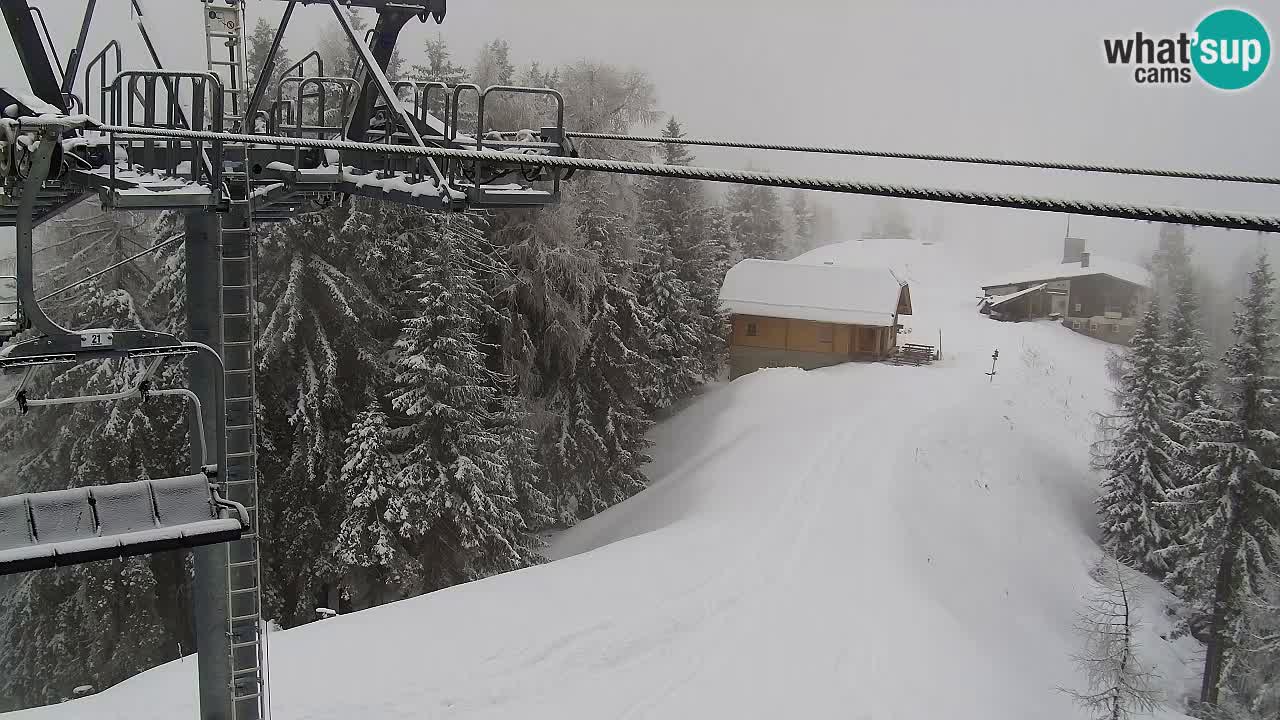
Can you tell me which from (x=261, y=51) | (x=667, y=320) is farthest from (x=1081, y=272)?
(x=261, y=51)

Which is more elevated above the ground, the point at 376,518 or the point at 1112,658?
the point at 376,518

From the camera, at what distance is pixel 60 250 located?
2261cm

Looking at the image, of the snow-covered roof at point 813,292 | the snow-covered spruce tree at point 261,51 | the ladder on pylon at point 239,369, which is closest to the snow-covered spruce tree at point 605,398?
the snow-covered roof at point 813,292

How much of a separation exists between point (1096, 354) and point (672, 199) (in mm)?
13806

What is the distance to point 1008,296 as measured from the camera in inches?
1342

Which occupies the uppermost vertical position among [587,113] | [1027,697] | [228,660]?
[587,113]

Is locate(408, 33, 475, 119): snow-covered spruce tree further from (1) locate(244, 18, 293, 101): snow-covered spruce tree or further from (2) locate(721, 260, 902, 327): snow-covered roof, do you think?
(2) locate(721, 260, 902, 327): snow-covered roof

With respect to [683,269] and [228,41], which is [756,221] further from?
[228,41]

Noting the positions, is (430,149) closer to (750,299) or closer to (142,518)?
(142,518)

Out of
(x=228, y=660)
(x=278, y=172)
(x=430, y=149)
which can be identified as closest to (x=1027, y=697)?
(x=228, y=660)

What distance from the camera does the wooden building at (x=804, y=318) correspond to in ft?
101

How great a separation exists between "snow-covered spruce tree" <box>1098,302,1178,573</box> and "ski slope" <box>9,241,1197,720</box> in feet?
3.02

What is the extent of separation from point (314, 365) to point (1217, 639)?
20.1 meters

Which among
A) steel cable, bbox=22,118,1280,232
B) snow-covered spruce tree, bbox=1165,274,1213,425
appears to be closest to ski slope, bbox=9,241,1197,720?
snow-covered spruce tree, bbox=1165,274,1213,425
